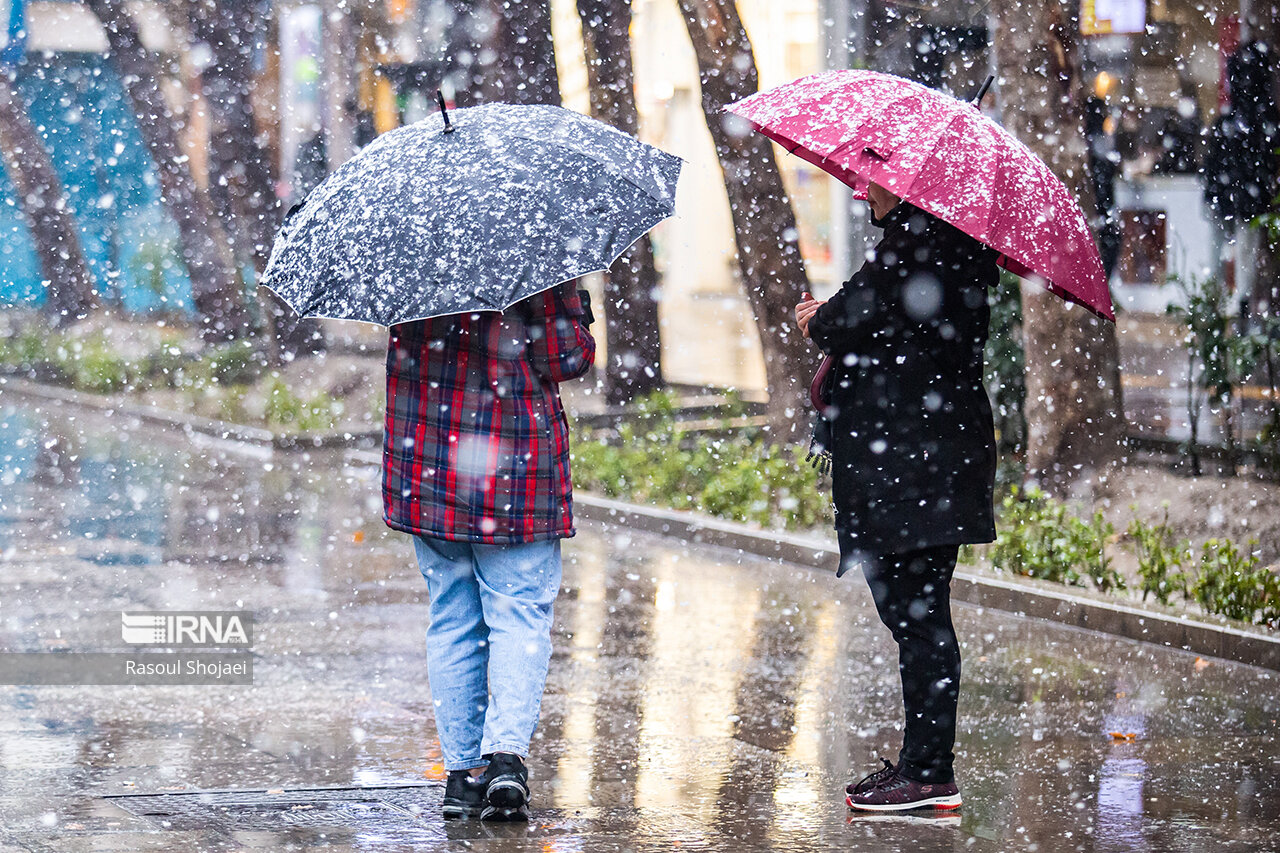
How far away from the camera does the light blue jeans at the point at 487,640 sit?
4.65m

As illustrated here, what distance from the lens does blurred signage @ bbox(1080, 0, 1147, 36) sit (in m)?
13.8

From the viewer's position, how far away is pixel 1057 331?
10.5 meters

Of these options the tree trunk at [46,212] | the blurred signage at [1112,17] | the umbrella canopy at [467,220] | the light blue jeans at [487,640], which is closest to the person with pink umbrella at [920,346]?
the umbrella canopy at [467,220]

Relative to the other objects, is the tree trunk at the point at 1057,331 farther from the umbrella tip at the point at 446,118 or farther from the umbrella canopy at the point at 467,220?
the umbrella tip at the point at 446,118

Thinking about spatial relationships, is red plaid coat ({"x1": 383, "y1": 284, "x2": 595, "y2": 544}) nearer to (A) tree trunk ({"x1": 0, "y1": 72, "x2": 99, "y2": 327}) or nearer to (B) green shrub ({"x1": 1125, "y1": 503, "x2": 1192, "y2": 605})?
(B) green shrub ({"x1": 1125, "y1": 503, "x2": 1192, "y2": 605})

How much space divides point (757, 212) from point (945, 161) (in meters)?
8.14

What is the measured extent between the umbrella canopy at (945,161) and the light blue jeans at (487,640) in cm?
132

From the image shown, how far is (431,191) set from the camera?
4465 mm

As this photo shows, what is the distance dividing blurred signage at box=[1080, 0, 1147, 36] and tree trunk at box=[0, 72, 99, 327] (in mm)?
18330

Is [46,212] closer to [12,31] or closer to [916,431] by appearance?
[12,31]

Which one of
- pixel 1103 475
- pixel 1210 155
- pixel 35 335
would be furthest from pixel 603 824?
pixel 35 335

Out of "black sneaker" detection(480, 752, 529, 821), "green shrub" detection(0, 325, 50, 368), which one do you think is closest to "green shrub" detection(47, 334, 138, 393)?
"green shrub" detection(0, 325, 50, 368)

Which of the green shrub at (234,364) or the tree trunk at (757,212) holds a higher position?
the tree trunk at (757,212)

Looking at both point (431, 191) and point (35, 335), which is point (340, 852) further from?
point (35, 335)
